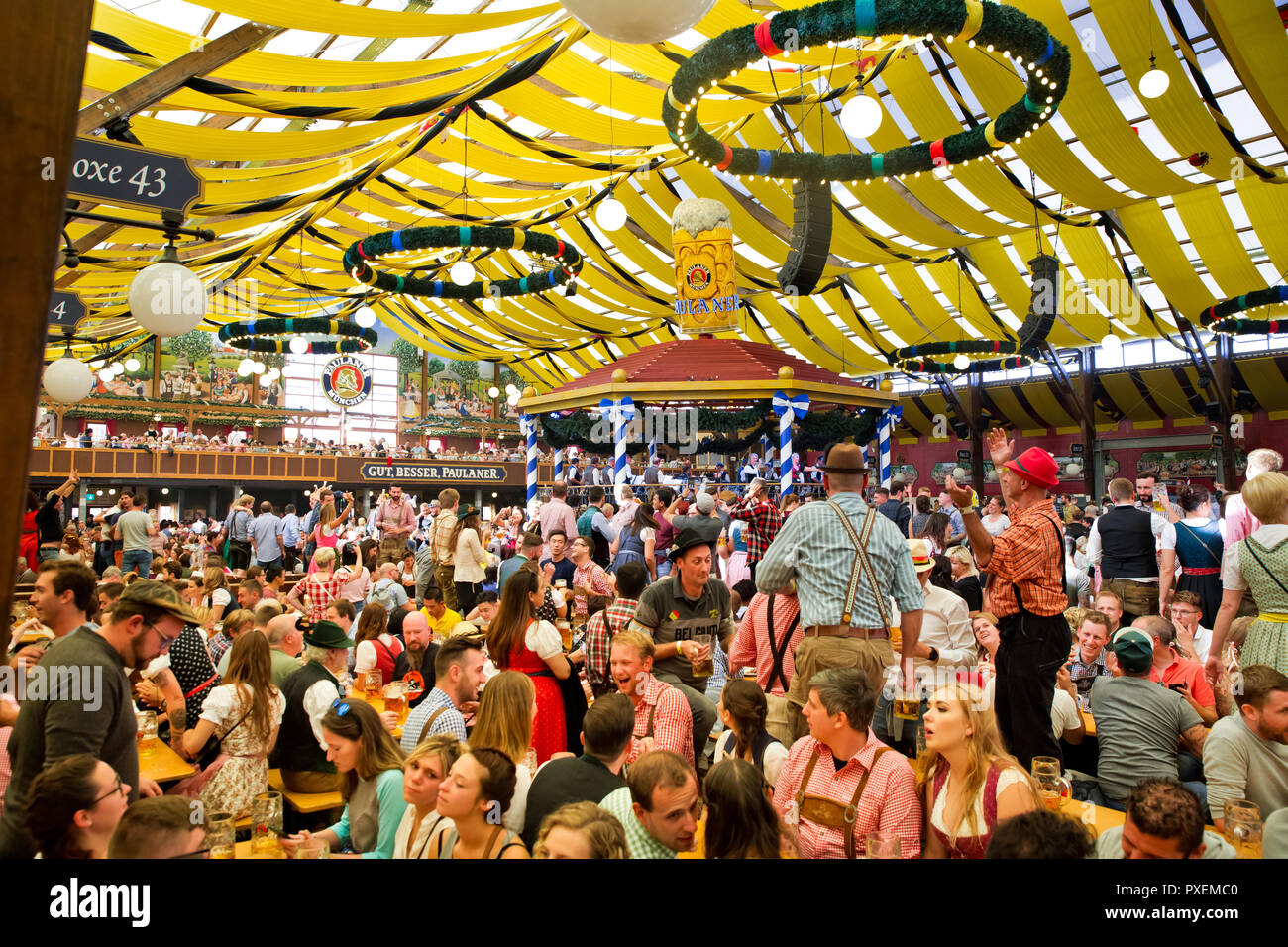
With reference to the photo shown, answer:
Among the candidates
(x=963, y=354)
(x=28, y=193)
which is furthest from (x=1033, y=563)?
(x=963, y=354)

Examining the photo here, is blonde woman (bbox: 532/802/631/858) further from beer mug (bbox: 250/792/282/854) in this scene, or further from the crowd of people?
→ beer mug (bbox: 250/792/282/854)

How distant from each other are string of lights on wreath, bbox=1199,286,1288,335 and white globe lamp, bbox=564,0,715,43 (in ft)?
36.8

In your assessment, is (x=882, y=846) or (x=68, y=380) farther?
(x=68, y=380)

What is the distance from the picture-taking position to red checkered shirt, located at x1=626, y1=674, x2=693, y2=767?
2.78 metres

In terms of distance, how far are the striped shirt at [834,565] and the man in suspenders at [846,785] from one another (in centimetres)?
54

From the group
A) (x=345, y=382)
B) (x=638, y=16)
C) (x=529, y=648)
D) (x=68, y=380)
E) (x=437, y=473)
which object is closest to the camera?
(x=638, y=16)

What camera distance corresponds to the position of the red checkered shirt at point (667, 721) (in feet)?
9.11

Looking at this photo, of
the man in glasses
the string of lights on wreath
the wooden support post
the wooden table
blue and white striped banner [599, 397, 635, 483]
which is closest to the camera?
the wooden support post

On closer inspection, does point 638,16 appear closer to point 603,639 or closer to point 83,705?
point 83,705

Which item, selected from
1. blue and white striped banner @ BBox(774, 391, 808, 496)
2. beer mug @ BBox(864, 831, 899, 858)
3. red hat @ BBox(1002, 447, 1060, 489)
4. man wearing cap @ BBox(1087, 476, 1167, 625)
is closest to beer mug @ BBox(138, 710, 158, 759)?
beer mug @ BBox(864, 831, 899, 858)

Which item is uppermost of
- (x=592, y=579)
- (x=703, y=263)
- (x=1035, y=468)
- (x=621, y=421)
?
(x=703, y=263)

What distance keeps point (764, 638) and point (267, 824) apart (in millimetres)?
1706

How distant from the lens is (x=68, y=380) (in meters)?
6.14

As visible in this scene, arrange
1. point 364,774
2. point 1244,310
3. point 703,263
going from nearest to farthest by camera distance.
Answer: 1. point 364,774
2. point 1244,310
3. point 703,263
